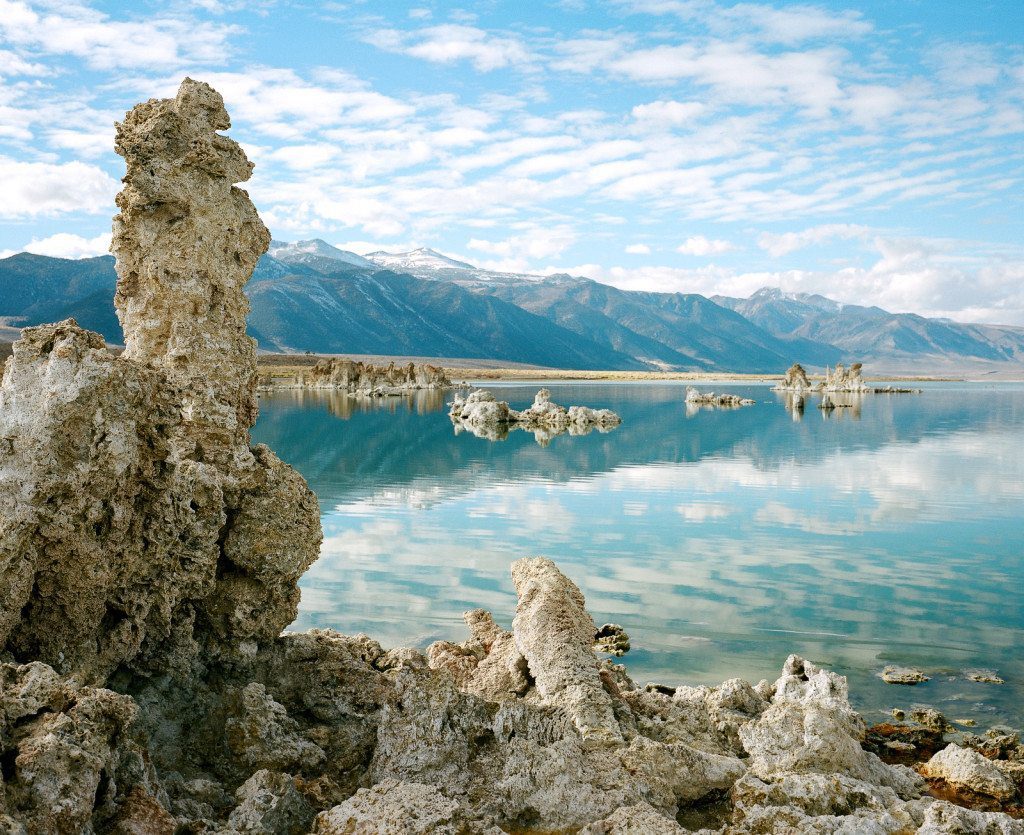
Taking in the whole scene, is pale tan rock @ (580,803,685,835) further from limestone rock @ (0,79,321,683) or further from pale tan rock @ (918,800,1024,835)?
limestone rock @ (0,79,321,683)

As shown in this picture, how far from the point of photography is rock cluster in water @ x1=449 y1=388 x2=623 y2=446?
54.8 m

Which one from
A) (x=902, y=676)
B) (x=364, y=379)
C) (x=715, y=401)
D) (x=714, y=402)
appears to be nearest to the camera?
(x=902, y=676)

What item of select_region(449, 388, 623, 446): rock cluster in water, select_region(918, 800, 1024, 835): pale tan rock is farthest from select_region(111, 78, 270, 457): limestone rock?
select_region(449, 388, 623, 446): rock cluster in water

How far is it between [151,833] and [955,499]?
2508 cm

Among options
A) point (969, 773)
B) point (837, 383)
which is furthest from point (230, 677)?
point (837, 383)

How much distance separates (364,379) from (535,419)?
51.2 meters

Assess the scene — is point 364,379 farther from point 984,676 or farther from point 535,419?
point 984,676

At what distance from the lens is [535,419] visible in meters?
57.8

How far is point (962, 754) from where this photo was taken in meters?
7.86

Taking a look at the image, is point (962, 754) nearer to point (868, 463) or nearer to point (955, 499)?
point (955, 499)

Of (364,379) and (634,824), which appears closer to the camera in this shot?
(634,824)

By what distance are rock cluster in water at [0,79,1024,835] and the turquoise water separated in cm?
263

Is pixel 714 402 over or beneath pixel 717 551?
over

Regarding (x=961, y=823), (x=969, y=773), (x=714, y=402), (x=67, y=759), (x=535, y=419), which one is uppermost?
(x=714, y=402)
